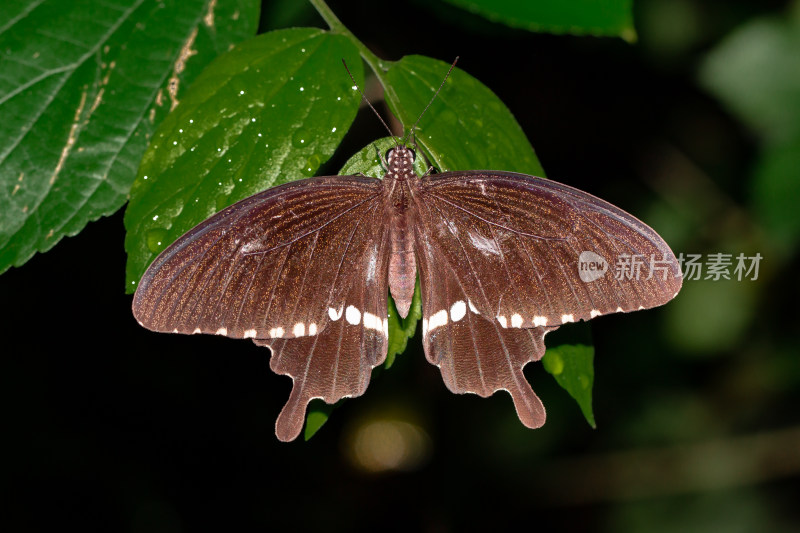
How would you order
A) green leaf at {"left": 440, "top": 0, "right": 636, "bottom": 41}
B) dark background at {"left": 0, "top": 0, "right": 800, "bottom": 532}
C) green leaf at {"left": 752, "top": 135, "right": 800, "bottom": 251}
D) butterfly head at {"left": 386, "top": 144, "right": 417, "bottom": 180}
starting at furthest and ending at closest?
dark background at {"left": 0, "top": 0, "right": 800, "bottom": 532}, green leaf at {"left": 752, "top": 135, "right": 800, "bottom": 251}, butterfly head at {"left": 386, "top": 144, "right": 417, "bottom": 180}, green leaf at {"left": 440, "top": 0, "right": 636, "bottom": 41}

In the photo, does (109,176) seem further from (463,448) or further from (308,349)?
(463,448)

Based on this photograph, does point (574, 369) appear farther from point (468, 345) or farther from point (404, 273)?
point (404, 273)

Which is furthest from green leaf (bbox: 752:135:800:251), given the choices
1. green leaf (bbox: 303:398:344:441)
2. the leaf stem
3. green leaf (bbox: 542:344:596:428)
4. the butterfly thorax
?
green leaf (bbox: 303:398:344:441)

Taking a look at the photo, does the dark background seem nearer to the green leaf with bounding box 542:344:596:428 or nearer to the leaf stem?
the leaf stem

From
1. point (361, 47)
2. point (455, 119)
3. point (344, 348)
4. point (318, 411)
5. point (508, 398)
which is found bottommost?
point (508, 398)

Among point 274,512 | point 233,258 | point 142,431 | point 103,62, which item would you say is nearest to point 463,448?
point 274,512

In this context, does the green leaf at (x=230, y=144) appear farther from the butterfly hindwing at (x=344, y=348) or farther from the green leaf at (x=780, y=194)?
the green leaf at (x=780, y=194)

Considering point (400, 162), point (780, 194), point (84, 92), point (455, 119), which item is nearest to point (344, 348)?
point (400, 162)
